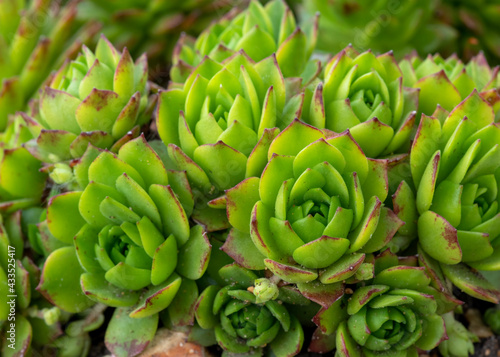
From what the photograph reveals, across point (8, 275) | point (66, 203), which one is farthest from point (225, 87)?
point (8, 275)

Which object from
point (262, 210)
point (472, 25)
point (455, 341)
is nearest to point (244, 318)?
point (262, 210)

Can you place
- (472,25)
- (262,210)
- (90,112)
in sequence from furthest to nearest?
(472,25) < (90,112) < (262,210)

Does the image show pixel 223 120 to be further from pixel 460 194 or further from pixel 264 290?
pixel 460 194

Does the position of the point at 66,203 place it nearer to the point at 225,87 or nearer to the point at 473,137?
the point at 225,87

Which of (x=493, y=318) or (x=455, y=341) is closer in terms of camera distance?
(x=455, y=341)

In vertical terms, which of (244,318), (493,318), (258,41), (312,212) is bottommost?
(493,318)

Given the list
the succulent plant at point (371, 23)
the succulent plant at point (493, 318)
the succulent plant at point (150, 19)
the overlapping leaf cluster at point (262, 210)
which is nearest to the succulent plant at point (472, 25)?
the succulent plant at point (371, 23)

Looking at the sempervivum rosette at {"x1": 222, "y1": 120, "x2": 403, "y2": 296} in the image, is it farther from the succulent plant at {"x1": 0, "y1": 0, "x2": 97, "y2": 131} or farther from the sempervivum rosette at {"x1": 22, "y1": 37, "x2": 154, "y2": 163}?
the succulent plant at {"x1": 0, "y1": 0, "x2": 97, "y2": 131}

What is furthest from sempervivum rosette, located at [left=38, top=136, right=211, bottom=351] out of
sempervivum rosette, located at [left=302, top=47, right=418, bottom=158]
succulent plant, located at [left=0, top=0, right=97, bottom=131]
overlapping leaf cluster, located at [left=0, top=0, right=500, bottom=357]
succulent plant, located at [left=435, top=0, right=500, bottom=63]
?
succulent plant, located at [left=435, top=0, right=500, bottom=63]
